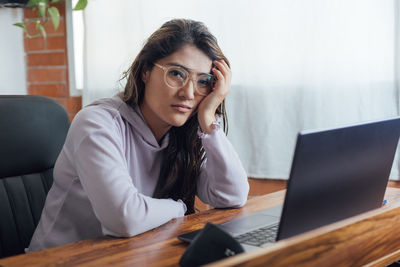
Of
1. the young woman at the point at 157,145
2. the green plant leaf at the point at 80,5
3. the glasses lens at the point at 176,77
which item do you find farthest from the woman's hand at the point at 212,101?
the green plant leaf at the point at 80,5

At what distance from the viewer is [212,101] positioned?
4.71 ft

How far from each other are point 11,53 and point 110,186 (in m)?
1.90

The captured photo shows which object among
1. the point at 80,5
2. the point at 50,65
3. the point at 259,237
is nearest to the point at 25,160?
the point at 259,237

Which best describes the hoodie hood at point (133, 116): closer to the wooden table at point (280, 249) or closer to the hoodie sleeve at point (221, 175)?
the hoodie sleeve at point (221, 175)

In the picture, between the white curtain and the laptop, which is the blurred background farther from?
the laptop

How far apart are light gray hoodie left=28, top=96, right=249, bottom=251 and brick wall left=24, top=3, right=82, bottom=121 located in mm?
1345

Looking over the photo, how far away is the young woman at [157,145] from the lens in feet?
3.90

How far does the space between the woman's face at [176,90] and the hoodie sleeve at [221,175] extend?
0.11 meters

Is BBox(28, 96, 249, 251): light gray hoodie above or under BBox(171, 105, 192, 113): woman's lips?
under

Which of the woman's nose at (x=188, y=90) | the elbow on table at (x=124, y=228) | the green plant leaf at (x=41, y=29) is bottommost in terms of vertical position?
the elbow on table at (x=124, y=228)

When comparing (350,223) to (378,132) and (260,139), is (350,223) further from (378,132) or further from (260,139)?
(260,139)

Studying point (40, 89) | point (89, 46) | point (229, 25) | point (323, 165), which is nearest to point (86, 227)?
point (323, 165)

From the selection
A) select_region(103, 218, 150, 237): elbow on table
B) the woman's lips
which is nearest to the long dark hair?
the woman's lips

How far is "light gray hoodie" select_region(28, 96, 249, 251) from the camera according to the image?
3.64 feet
